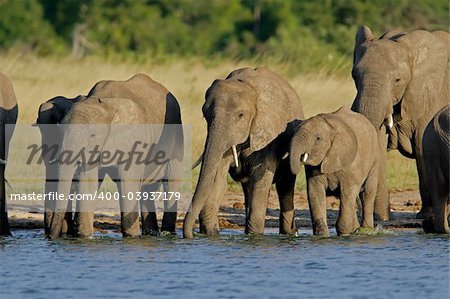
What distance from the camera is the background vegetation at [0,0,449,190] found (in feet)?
74.5

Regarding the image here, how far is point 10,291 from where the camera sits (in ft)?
32.1

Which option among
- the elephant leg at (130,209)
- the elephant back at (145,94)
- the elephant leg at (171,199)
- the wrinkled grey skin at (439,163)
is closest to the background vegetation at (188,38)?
the elephant leg at (171,199)

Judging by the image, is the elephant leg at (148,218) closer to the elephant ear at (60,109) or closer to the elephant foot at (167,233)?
the elephant foot at (167,233)

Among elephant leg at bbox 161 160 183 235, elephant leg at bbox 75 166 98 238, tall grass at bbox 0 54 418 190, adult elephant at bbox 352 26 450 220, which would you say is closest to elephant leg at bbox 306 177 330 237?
adult elephant at bbox 352 26 450 220

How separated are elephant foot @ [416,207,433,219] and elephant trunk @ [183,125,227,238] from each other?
96.3 inches

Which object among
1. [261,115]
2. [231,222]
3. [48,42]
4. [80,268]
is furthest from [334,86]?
[48,42]

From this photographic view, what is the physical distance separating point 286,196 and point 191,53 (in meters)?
26.7

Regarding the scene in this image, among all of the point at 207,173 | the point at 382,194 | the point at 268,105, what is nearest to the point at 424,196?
the point at 382,194

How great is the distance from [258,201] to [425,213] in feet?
6.98

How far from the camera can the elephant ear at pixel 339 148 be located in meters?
11.6

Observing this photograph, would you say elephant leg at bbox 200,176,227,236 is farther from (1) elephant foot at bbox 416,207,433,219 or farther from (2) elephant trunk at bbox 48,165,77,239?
(1) elephant foot at bbox 416,207,433,219

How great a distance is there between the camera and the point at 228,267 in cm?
1064

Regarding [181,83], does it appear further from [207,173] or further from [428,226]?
[207,173]

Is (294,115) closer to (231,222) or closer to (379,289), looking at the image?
(231,222)
